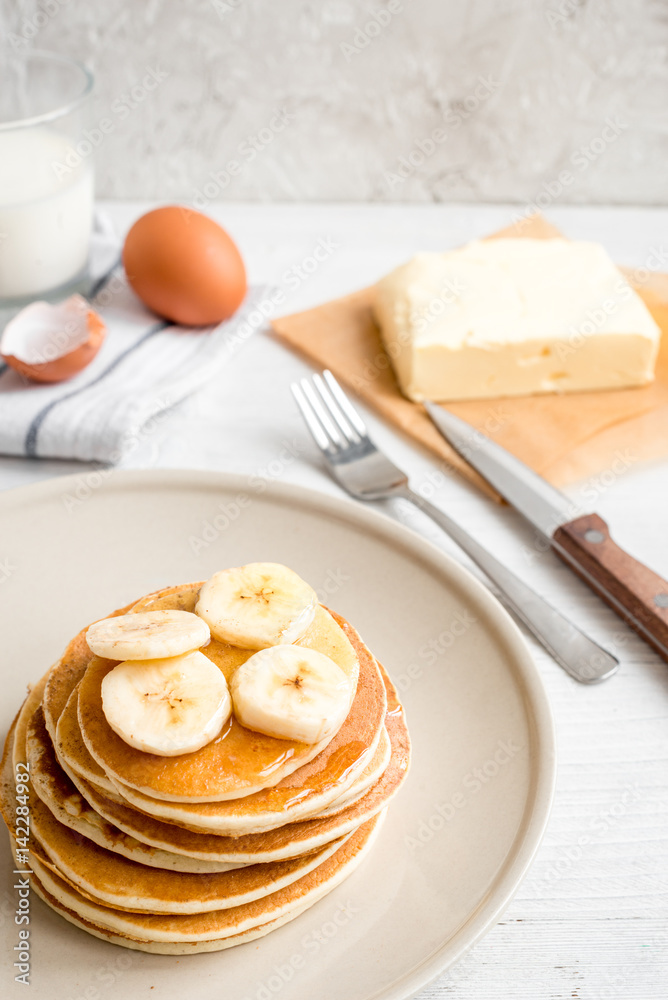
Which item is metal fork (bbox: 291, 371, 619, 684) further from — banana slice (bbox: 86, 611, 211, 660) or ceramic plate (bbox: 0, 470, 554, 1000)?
banana slice (bbox: 86, 611, 211, 660)

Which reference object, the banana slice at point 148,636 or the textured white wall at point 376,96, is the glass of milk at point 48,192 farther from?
the banana slice at point 148,636

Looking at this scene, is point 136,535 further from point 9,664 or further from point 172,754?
point 172,754
